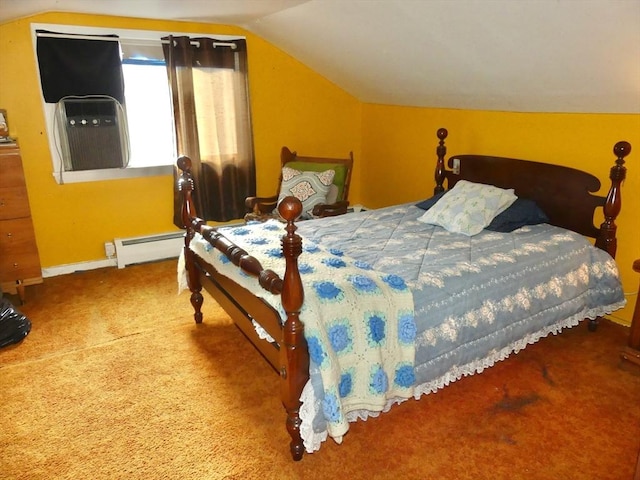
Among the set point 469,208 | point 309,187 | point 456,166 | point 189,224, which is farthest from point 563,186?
point 189,224

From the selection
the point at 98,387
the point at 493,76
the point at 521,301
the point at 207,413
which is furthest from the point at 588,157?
the point at 98,387

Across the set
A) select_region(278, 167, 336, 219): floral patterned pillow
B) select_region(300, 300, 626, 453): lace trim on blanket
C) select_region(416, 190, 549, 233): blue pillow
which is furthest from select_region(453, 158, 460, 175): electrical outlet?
select_region(300, 300, 626, 453): lace trim on blanket

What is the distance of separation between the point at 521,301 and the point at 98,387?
2305mm

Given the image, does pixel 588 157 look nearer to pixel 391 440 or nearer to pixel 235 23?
pixel 391 440

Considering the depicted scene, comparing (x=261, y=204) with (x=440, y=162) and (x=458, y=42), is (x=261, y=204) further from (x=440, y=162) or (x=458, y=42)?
(x=458, y=42)

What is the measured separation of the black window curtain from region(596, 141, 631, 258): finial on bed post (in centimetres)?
362

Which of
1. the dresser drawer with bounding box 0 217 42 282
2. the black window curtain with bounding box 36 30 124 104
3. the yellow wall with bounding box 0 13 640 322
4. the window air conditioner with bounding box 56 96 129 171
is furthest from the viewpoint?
the window air conditioner with bounding box 56 96 129 171

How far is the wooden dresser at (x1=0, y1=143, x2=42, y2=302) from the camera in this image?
3231 millimetres

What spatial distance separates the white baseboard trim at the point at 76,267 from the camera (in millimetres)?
3980

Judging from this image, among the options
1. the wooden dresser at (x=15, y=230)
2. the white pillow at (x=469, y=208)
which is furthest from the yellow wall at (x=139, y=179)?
the white pillow at (x=469, y=208)

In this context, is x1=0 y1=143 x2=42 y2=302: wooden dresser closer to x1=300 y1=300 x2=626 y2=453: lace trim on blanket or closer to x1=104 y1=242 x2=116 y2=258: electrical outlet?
x1=104 y1=242 x2=116 y2=258: electrical outlet

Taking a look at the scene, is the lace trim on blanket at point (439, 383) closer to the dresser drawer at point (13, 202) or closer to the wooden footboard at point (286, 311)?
the wooden footboard at point (286, 311)

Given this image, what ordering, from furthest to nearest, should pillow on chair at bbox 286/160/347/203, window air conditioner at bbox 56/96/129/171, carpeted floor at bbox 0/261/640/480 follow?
pillow on chair at bbox 286/160/347/203 → window air conditioner at bbox 56/96/129/171 → carpeted floor at bbox 0/261/640/480

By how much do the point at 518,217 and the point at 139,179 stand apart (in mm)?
3117
